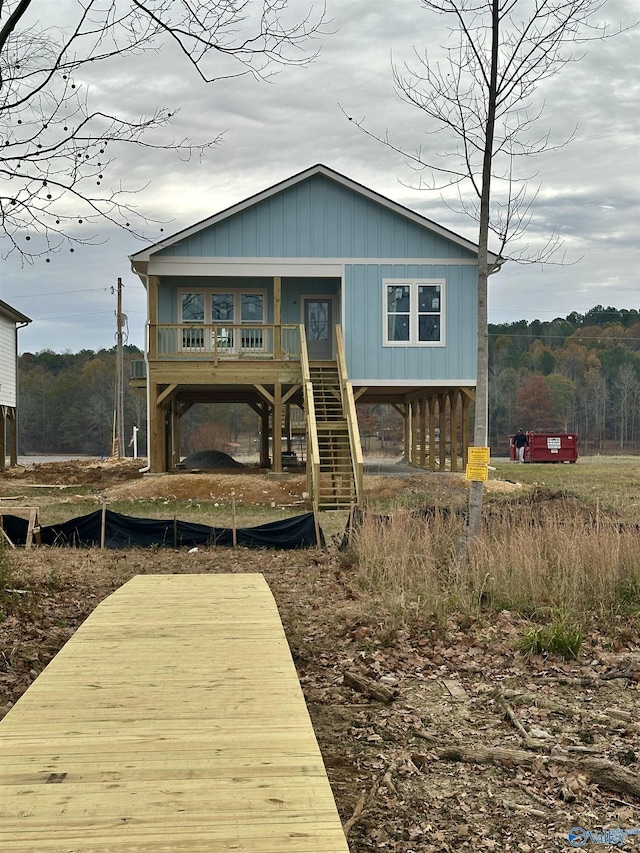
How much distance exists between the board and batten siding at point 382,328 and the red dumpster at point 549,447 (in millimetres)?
→ 17231

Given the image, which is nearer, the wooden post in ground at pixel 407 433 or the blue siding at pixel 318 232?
the blue siding at pixel 318 232

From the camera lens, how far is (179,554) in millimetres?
13297

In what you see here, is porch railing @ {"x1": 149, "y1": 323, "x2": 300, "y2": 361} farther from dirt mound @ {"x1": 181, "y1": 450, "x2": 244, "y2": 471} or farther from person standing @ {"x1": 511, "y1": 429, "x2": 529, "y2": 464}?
person standing @ {"x1": 511, "y1": 429, "x2": 529, "y2": 464}

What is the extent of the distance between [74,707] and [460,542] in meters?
5.87

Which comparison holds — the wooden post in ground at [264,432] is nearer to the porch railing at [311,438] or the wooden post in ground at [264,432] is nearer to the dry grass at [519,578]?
the porch railing at [311,438]

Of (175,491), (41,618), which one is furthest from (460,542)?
(175,491)

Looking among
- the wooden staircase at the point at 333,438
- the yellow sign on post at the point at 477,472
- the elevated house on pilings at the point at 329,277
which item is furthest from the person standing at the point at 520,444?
the yellow sign on post at the point at 477,472

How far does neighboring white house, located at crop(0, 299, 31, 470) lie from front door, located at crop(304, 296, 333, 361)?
44.0ft

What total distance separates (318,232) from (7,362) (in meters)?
17.8

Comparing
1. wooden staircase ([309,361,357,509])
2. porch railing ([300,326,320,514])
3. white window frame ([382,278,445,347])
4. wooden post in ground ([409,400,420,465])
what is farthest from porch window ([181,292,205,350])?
wooden post in ground ([409,400,420,465])

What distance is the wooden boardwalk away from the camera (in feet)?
11.3

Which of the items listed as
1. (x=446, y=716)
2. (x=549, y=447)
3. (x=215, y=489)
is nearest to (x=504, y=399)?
(x=549, y=447)

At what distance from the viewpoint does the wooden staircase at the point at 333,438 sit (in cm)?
1909

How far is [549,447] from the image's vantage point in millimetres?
40656
